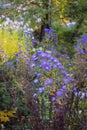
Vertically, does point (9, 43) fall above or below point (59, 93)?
below

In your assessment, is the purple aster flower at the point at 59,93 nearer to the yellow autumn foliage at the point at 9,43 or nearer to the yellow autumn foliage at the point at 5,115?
the yellow autumn foliage at the point at 5,115

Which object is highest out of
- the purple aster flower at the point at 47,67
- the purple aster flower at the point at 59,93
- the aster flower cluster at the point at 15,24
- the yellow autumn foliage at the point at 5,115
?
the purple aster flower at the point at 47,67

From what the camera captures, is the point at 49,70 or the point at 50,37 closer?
the point at 49,70

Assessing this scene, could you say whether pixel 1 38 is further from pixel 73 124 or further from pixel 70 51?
pixel 73 124

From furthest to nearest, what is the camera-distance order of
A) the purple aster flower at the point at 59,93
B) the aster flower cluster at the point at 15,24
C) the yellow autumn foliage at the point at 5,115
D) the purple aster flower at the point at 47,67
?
the aster flower cluster at the point at 15,24, the yellow autumn foliage at the point at 5,115, the purple aster flower at the point at 47,67, the purple aster flower at the point at 59,93

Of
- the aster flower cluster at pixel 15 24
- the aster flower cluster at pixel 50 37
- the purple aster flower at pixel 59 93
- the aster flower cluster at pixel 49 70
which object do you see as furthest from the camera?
the aster flower cluster at pixel 15 24

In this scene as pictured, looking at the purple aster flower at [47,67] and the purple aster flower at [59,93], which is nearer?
the purple aster flower at [59,93]

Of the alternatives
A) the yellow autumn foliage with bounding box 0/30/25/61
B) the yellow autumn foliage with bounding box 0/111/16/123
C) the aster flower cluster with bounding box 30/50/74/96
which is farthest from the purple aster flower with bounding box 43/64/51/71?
the yellow autumn foliage with bounding box 0/30/25/61

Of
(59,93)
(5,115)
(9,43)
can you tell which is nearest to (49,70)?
(59,93)

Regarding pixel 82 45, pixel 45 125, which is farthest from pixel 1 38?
pixel 45 125

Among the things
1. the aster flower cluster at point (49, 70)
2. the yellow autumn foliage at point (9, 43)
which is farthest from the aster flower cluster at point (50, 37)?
the aster flower cluster at point (49, 70)

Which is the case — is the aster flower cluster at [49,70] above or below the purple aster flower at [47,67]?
below

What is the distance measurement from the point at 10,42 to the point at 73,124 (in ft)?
9.29

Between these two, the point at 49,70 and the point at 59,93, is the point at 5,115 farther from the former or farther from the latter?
the point at 59,93
